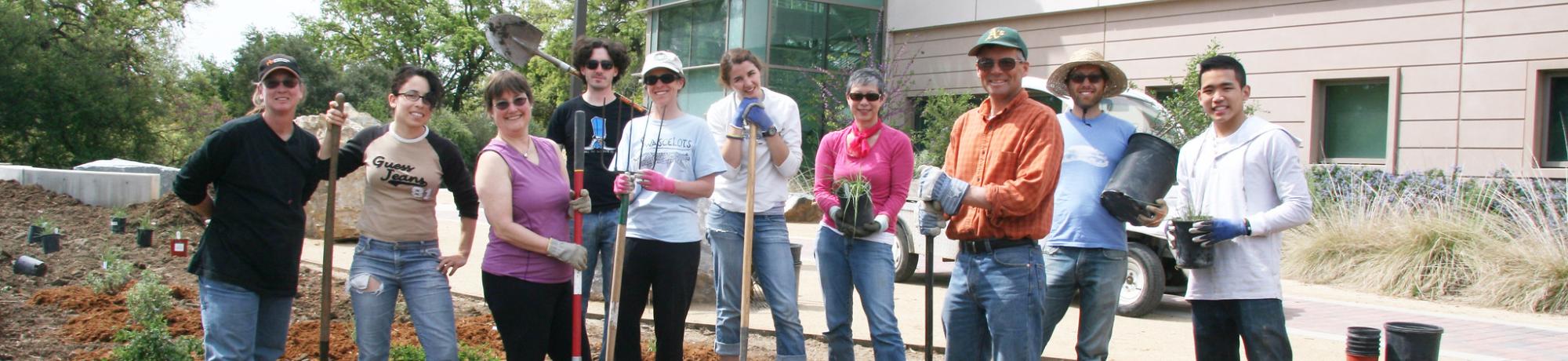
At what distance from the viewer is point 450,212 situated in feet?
65.7

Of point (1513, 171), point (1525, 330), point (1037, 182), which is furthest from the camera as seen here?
point (1513, 171)

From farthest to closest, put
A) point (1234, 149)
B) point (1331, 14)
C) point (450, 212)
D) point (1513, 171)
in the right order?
point (450, 212), point (1331, 14), point (1513, 171), point (1234, 149)

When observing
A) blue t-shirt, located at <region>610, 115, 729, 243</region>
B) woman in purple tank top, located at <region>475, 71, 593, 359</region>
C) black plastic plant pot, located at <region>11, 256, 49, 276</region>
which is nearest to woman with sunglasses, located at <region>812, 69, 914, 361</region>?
blue t-shirt, located at <region>610, 115, 729, 243</region>

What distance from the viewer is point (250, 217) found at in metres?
4.13

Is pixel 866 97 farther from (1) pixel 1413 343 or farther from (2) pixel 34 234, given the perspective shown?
(2) pixel 34 234

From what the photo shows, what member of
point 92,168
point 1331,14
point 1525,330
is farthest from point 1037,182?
point 92,168

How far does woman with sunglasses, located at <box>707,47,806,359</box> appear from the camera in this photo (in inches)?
205

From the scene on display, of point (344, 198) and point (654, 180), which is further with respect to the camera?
point (344, 198)

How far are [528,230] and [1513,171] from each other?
46.0 ft

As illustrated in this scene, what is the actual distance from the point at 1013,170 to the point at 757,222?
4.96 feet

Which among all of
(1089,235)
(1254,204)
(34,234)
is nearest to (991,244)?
(1089,235)

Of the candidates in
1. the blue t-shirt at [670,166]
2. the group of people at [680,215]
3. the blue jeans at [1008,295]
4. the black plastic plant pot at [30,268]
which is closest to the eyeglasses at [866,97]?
the group of people at [680,215]

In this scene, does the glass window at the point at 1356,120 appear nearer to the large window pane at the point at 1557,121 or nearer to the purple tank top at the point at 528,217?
the large window pane at the point at 1557,121

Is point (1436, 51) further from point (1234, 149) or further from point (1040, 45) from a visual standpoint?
point (1234, 149)
